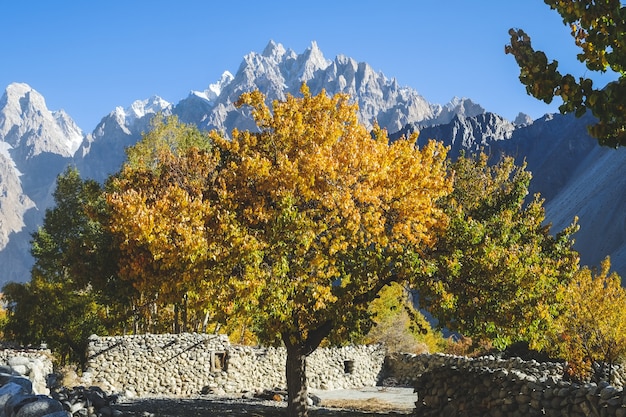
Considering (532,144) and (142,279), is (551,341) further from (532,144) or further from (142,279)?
(532,144)

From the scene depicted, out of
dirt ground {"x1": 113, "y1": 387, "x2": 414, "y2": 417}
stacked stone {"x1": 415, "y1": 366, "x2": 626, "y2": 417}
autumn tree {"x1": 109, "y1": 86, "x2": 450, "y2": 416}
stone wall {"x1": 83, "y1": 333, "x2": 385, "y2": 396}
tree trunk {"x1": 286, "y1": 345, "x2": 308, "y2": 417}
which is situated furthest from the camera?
stone wall {"x1": 83, "y1": 333, "x2": 385, "y2": 396}

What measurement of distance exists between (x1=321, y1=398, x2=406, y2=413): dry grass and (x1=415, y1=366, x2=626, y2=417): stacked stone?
5.40 m

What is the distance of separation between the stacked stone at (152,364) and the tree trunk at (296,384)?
12053mm

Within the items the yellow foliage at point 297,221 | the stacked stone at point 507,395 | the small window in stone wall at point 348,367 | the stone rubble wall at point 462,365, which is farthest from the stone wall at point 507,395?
the small window in stone wall at point 348,367

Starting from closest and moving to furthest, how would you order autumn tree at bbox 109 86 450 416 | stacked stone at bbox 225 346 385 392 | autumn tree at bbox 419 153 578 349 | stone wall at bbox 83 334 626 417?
stone wall at bbox 83 334 626 417, autumn tree at bbox 109 86 450 416, autumn tree at bbox 419 153 578 349, stacked stone at bbox 225 346 385 392

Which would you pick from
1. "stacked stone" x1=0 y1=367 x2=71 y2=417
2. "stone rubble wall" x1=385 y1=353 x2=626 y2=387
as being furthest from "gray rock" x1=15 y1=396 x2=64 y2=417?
"stone rubble wall" x1=385 y1=353 x2=626 y2=387

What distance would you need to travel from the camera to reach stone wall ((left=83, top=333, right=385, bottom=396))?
2778 cm

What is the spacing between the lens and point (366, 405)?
86.9 ft

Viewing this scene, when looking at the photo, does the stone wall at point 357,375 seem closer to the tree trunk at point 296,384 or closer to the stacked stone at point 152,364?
the stacked stone at point 152,364

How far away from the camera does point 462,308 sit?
15.7 meters

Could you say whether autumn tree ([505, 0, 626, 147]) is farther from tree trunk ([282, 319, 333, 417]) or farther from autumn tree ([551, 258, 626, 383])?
autumn tree ([551, 258, 626, 383])

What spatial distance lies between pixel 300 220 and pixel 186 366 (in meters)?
19.0

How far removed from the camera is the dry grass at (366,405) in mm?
24734

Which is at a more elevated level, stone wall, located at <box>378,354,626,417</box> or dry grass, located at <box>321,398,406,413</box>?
stone wall, located at <box>378,354,626,417</box>
